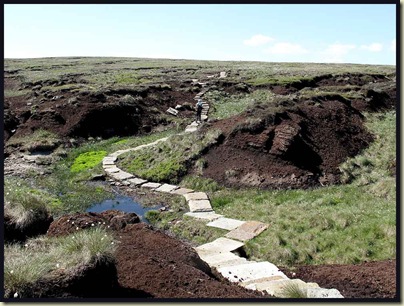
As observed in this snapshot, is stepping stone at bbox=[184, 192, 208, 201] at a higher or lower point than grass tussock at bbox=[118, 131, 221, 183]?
lower

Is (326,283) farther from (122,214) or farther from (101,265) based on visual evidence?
(122,214)

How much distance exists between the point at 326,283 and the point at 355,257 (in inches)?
75.7

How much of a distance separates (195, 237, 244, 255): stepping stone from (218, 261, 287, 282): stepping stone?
138 cm

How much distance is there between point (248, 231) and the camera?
436 inches

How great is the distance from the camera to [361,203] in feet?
40.3

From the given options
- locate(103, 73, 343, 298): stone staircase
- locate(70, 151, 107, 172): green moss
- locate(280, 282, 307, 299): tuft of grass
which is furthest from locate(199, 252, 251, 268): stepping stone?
locate(70, 151, 107, 172): green moss

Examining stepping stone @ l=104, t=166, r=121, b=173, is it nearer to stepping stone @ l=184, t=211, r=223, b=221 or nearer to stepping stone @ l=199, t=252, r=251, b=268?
stepping stone @ l=184, t=211, r=223, b=221

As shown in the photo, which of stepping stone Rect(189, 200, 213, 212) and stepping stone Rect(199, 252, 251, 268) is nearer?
stepping stone Rect(199, 252, 251, 268)

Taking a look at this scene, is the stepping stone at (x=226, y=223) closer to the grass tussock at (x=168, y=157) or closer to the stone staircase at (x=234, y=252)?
the stone staircase at (x=234, y=252)

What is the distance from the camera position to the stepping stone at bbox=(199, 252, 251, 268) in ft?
29.0

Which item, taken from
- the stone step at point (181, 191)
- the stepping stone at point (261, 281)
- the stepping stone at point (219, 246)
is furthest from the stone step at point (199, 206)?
the stepping stone at point (261, 281)

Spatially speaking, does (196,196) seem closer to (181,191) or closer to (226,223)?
(181,191)

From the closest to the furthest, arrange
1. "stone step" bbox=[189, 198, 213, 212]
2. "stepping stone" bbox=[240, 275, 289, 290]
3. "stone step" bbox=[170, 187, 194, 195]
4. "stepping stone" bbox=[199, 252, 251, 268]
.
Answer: "stepping stone" bbox=[240, 275, 289, 290] < "stepping stone" bbox=[199, 252, 251, 268] < "stone step" bbox=[189, 198, 213, 212] < "stone step" bbox=[170, 187, 194, 195]

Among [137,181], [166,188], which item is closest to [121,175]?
[137,181]
